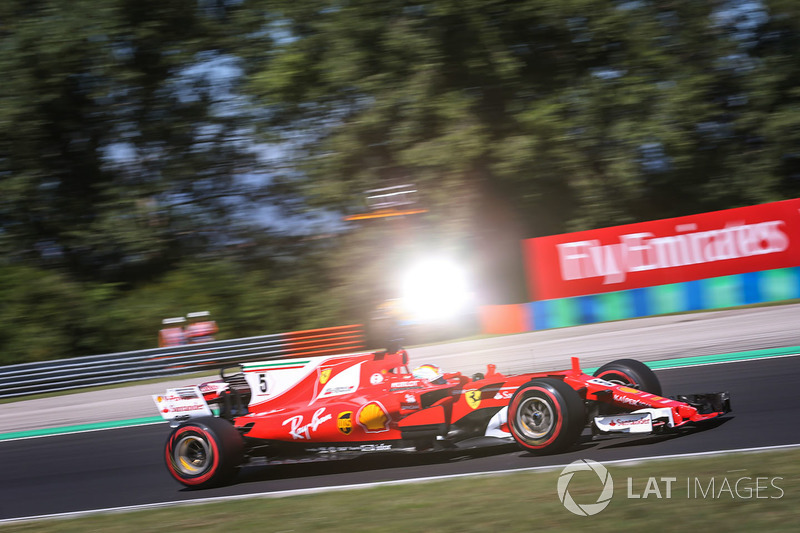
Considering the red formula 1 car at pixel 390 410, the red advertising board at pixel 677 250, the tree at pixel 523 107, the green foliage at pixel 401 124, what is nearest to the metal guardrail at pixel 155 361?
the green foliage at pixel 401 124

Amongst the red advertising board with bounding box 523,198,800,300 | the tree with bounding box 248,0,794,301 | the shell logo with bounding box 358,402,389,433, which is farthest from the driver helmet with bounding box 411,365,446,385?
the tree with bounding box 248,0,794,301

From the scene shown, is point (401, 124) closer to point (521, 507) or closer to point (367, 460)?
point (367, 460)

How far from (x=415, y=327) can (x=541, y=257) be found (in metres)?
2.92

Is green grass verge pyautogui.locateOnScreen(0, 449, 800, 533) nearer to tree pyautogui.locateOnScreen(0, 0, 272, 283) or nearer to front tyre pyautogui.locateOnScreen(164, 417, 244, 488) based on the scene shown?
front tyre pyautogui.locateOnScreen(164, 417, 244, 488)

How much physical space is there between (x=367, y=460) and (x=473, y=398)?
1.31 metres

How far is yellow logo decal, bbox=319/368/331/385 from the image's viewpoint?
6770 millimetres

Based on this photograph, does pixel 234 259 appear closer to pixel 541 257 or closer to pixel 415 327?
pixel 415 327

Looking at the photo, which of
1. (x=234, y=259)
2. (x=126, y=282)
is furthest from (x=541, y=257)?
(x=126, y=282)

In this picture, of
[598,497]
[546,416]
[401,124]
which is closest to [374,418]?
[546,416]

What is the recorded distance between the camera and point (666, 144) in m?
17.4

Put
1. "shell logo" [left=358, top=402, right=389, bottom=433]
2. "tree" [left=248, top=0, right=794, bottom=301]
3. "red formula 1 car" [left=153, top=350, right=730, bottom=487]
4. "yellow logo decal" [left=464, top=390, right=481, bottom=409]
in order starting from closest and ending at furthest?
"red formula 1 car" [left=153, top=350, right=730, bottom=487] < "yellow logo decal" [left=464, top=390, right=481, bottom=409] < "shell logo" [left=358, top=402, right=389, bottom=433] < "tree" [left=248, top=0, right=794, bottom=301]

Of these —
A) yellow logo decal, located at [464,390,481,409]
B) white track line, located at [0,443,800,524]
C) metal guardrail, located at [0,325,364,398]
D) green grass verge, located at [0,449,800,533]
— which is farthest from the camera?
metal guardrail, located at [0,325,364,398]

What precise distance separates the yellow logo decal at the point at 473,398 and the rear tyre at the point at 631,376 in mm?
976

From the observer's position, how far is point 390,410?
6379 millimetres
